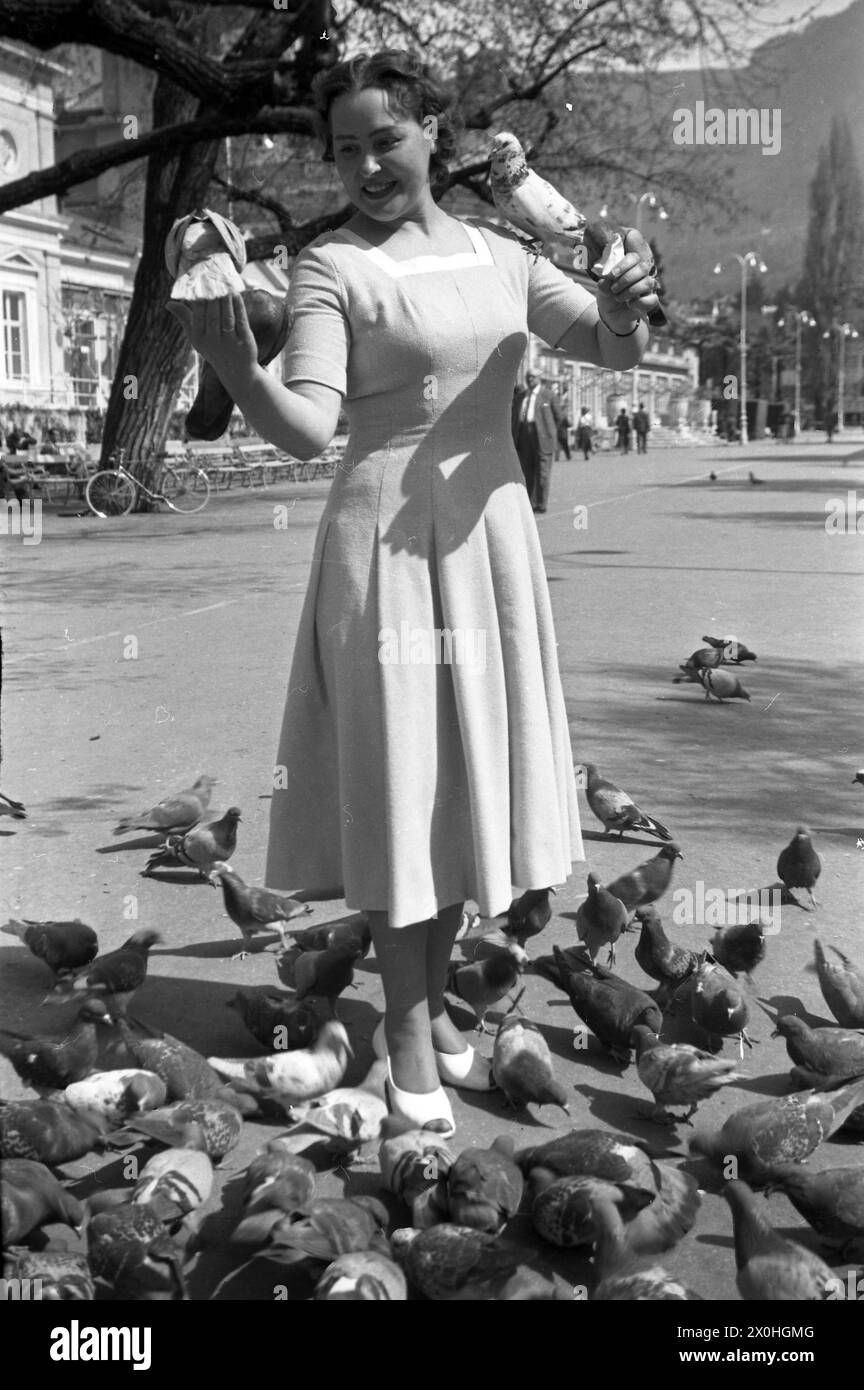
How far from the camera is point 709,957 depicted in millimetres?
3422

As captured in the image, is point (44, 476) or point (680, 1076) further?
point (44, 476)

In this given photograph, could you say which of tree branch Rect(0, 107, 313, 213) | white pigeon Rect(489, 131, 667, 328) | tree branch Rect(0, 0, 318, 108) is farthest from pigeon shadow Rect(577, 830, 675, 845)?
tree branch Rect(0, 107, 313, 213)

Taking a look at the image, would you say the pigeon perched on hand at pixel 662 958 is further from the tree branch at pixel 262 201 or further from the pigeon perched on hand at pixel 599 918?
the tree branch at pixel 262 201

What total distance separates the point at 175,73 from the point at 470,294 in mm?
13889

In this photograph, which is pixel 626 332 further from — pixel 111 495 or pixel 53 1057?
pixel 111 495

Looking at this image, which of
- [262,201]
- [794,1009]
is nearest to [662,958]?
[794,1009]

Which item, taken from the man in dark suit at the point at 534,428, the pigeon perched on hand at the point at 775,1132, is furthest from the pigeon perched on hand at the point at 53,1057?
the man in dark suit at the point at 534,428

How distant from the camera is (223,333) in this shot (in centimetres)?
219

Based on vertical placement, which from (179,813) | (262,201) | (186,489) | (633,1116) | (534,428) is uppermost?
(262,201)

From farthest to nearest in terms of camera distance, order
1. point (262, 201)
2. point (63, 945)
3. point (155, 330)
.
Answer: point (262, 201), point (155, 330), point (63, 945)

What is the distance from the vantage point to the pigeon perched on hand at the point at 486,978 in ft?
10.8

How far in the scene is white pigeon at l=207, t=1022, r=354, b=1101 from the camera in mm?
2885

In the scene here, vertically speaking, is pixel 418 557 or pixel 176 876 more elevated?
pixel 418 557

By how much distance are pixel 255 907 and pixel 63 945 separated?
0.49 m
